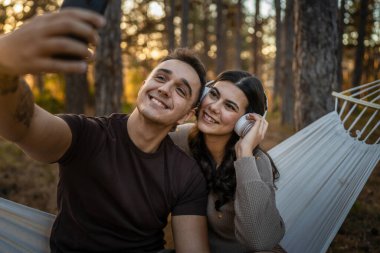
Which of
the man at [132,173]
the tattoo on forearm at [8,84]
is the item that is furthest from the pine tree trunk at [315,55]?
the tattoo on forearm at [8,84]

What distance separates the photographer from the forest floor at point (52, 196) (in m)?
3.07

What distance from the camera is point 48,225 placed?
181 cm

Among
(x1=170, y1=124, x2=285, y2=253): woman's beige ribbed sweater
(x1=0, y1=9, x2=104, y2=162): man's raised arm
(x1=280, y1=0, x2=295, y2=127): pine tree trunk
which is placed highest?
(x1=0, y1=9, x2=104, y2=162): man's raised arm

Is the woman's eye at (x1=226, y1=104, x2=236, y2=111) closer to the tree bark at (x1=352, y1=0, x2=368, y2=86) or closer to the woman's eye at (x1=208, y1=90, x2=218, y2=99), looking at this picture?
the woman's eye at (x1=208, y1=90, x2=218, y2=99)

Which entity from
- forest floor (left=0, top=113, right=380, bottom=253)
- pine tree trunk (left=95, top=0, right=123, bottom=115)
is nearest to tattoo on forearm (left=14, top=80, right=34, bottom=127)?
forest floor (left=0, top=113, right=380, bottom=253)

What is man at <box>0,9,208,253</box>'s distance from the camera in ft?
5.26

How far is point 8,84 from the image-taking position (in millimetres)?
850

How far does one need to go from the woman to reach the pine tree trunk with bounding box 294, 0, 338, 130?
1118mm

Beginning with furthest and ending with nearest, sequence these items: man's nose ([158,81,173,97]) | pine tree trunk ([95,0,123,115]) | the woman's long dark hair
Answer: pine tree trunk ([95,0,123,115]), the woman's long dark hair, man's nose ([158,81,173,97])

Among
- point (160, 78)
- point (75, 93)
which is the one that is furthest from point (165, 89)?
point (75, 93)

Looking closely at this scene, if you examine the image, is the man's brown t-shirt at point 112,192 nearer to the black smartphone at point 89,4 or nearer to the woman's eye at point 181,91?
the woman's eye at point 181,91

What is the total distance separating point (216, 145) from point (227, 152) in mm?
79

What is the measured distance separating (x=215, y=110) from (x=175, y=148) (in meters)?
0.32

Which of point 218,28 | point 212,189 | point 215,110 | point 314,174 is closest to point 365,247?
point 314,174
